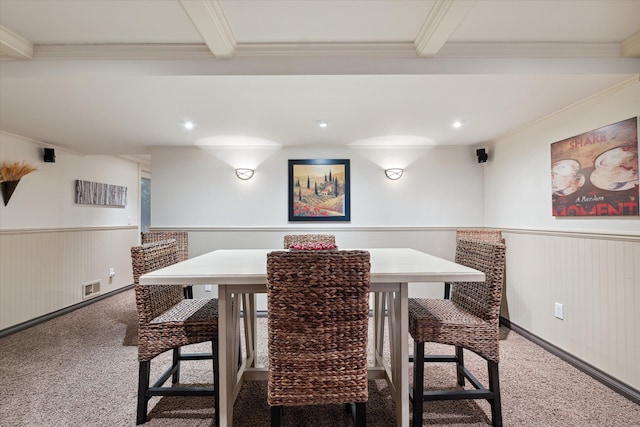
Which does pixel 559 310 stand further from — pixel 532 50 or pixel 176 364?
pixel 176 364

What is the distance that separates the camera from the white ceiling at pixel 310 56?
148 centimetres

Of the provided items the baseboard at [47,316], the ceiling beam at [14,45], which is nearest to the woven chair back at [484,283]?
the ceiling beam at [14,45]

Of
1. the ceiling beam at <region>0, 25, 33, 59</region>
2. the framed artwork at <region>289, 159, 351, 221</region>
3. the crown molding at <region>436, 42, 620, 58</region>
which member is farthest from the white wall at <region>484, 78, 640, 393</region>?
the ceiling beam at <region>0, 25, 33, 59</region>

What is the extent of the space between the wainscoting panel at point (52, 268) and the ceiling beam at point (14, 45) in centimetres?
218

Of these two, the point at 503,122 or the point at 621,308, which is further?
the point at 503,122

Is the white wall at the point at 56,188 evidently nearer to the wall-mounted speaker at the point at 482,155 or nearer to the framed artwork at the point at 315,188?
the framed artwork at the point at 315,188

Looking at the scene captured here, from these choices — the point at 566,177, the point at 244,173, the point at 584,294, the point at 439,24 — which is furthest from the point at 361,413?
the point at 244,173

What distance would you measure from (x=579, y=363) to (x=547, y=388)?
1.68 feet

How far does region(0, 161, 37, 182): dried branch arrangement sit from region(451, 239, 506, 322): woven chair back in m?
4.18

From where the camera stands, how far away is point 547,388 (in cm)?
202

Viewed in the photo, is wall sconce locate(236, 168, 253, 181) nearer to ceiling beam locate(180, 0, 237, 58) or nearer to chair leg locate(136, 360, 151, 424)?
ceiling beam locate(180, 0, 237, 58)

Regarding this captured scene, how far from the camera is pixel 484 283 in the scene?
172cm

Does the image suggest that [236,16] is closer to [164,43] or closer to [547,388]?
[164,43]

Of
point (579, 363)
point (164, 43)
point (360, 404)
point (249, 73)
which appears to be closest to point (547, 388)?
point (579, 363)
